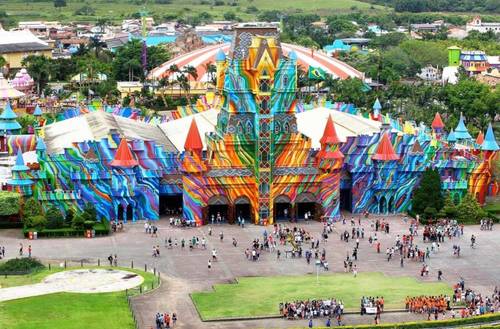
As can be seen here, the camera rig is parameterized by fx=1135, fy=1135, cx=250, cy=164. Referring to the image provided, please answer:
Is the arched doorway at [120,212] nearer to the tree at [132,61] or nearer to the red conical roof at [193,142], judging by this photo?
the red conical roof at [193,142]

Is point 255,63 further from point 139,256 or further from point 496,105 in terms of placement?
point 496,105

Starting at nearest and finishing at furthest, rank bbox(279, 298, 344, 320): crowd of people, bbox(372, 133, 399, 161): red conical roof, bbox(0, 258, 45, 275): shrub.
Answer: bbox(279, 298, 344, 320): crowd of people, bbox(0, 258, 45, 275): shrub, bbox(372, 133, 399, 161): red conical roof

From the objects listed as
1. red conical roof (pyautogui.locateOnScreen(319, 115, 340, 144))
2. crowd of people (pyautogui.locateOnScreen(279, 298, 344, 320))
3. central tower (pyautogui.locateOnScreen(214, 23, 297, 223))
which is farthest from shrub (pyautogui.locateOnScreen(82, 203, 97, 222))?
crowd of people (pyautogui.locateOnScreen(279, 298, 344, 320))

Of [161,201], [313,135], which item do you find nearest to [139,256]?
[161,201]

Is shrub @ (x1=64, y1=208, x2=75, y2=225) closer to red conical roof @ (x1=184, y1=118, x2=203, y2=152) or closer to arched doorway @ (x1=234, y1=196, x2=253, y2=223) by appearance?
red conical roof @ (x1=184, y1=118, x2=203, y2=152)

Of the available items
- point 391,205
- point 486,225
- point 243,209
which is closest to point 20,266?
point 243,209

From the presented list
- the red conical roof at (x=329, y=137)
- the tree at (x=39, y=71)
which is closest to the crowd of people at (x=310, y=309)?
the red conical roof at (x=329, y=137)

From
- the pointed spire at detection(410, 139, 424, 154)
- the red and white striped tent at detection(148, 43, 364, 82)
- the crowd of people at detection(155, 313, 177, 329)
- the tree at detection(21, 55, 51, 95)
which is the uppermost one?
the red and white striped tent at detection(148, 43, 364, 82)
